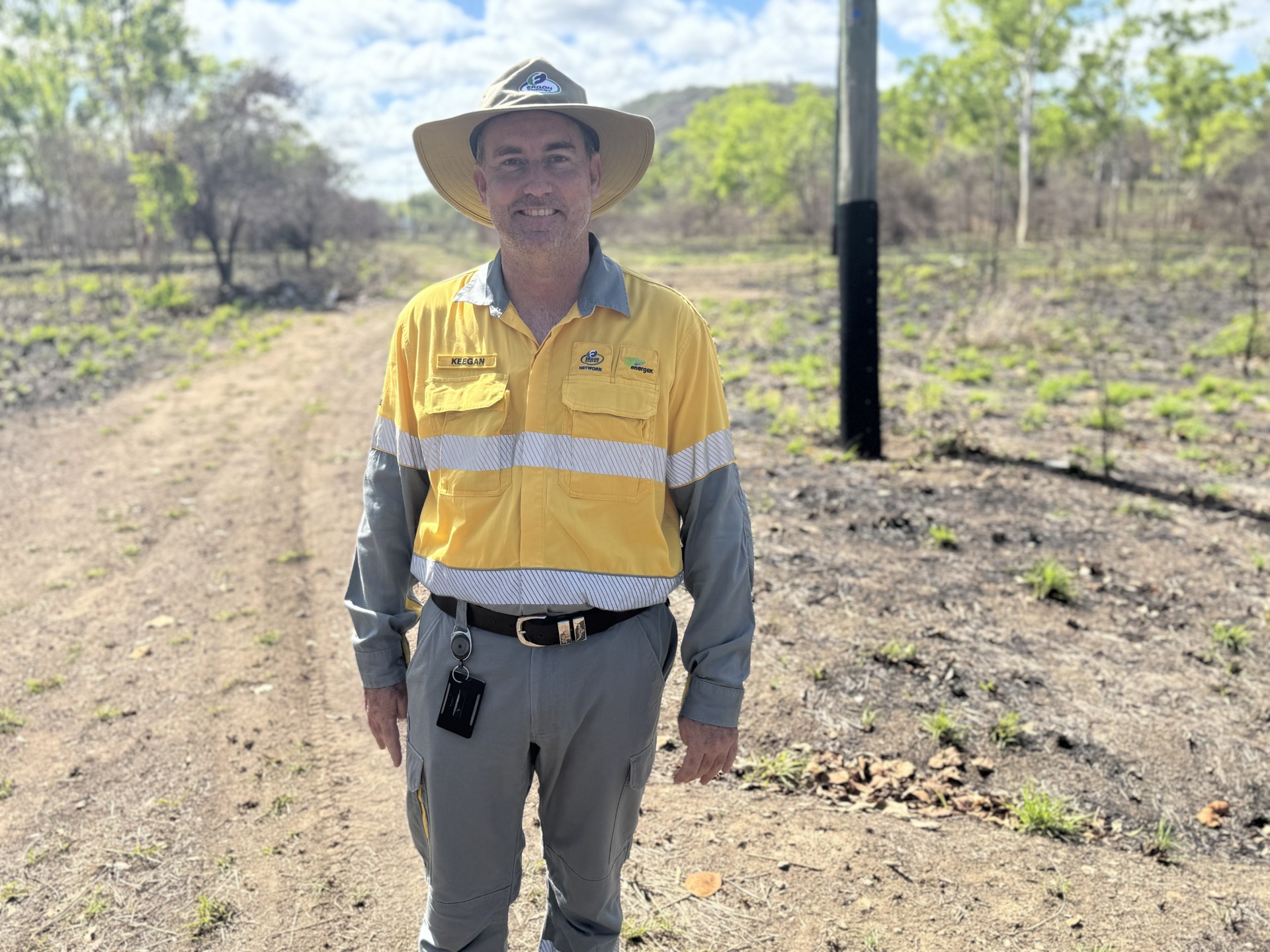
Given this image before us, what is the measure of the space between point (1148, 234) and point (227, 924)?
4034 centimetres

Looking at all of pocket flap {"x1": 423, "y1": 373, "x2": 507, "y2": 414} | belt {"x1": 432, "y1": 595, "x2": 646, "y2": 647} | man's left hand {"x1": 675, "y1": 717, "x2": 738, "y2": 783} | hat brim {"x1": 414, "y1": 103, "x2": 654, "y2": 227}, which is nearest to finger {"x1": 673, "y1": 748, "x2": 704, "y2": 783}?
man's left hand {"x1": 675, "y1": 717, "x2": 738, "y2": 783}

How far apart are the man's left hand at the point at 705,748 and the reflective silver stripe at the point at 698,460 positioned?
0.53 metres

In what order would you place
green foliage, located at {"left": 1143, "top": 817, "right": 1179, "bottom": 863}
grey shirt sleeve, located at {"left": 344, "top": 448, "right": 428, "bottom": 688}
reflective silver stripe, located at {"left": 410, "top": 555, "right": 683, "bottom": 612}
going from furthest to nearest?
green foliage, located at {"left": 1143, "top": 817, "right": 1179, "bottom": 863} → grey shirt sleeve, located at {"left": 344, "top": 448, "right": 428, "bottom": 688} → reflective silver stripe, located at {"left": 410, "top": 555, "right": 683, "bottom": 612}

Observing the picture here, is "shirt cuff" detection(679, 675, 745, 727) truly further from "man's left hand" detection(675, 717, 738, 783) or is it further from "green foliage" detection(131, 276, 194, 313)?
"green foliage" detection(131, 276, 194, 313)

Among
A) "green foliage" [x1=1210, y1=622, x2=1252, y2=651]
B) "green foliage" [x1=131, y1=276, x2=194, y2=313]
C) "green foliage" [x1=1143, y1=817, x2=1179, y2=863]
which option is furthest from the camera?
"green foliage" [x1=131, y1=276, x2=194, y2=313]

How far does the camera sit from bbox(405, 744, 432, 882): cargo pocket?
198 cm

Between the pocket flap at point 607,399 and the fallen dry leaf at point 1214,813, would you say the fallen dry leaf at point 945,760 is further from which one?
the pocket flap at point 607,399

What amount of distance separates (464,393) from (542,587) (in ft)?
1.41

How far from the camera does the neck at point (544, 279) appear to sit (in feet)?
6.44

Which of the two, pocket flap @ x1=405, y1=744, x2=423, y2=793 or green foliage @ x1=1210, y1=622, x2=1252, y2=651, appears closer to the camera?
pocket flap @ x1=405, y1=744, x2=423, y2=793

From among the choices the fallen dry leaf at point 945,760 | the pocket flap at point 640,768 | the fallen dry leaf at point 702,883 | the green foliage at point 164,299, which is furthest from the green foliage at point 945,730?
the green foliage at point 164,299

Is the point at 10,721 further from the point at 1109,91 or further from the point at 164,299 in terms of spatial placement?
the point at 1109,91

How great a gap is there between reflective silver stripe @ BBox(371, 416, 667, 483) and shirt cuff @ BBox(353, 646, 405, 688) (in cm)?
47

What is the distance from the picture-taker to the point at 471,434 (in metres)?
1.90
